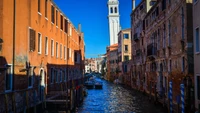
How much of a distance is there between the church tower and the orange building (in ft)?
204

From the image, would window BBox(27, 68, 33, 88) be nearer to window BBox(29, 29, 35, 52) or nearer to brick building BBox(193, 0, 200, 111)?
window BBox(29, 29, 35, 52)

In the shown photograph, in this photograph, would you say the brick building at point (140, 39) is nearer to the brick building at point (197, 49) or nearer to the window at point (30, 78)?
the brick building at point (197, 49)

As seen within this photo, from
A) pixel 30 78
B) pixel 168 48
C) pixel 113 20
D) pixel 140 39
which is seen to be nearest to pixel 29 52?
pixel 30 78

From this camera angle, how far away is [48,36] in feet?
60.1

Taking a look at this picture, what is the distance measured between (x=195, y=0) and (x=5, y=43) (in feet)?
30.7

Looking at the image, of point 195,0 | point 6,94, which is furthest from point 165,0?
point 6,94

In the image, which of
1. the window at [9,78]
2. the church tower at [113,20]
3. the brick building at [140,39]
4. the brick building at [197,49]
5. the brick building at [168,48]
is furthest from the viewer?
the church tower at [113,20]

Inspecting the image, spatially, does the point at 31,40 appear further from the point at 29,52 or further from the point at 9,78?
the point at 9,78

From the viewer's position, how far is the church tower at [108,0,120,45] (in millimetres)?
83938

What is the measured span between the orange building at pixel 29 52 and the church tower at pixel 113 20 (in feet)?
204

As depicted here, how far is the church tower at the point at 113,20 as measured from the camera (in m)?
83.9

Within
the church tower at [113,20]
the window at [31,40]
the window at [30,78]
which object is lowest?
the window at [30,78]

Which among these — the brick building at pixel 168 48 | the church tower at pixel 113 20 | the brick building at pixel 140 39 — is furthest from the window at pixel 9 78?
the church tower at pixel 113 20

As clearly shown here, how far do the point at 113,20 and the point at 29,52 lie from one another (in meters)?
73.0
